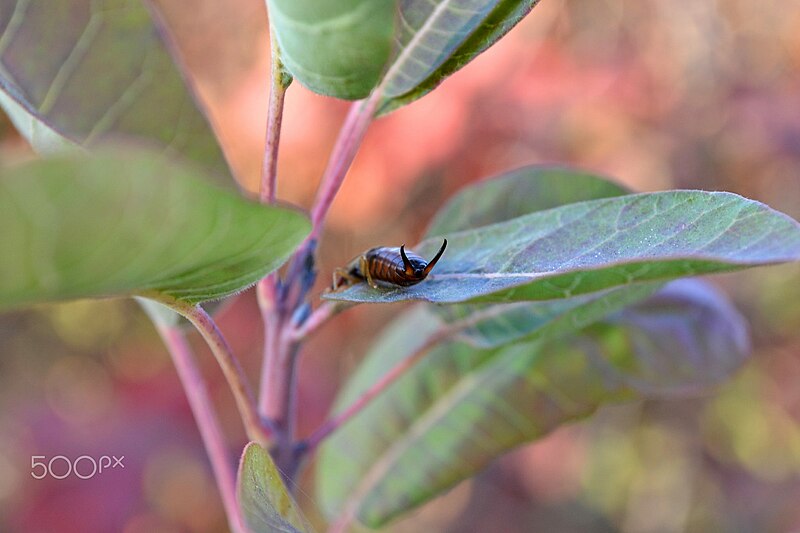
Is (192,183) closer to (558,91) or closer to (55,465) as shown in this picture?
(55,465)

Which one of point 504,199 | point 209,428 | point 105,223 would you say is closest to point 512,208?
point 504,199

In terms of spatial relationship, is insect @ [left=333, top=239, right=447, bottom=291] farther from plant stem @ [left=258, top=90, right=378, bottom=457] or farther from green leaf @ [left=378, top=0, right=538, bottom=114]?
green leaf @ [left=378, top=0, right=538, bottom=114]

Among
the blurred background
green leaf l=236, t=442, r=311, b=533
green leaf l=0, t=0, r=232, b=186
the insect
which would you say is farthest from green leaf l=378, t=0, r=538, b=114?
the blurred background

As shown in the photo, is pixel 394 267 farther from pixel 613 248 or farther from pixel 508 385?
pixel 508 385

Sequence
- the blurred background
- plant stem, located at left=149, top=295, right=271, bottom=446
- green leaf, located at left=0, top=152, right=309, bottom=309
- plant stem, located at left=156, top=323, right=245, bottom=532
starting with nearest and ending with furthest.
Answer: green leaf, located at left=0, top=152, right=309, bottom=309, plant stem, located at left=149, top=295, right=271, bottom=446, plant stem, located at left=156, top=323, right=245, bottom=532, the blurred background

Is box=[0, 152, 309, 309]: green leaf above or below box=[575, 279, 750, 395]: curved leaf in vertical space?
above

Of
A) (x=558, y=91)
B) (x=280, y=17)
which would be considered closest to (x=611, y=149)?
(x=558, y=91)
